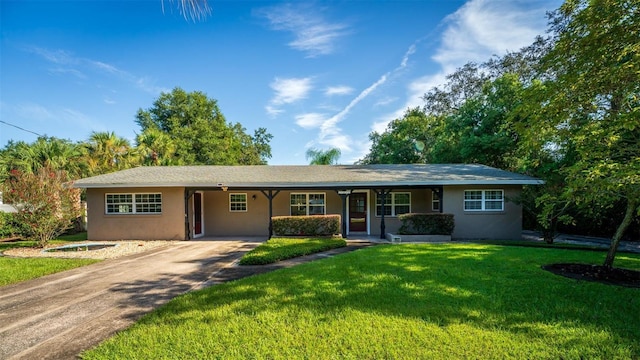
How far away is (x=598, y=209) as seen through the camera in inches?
384

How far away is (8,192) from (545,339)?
1492 cm

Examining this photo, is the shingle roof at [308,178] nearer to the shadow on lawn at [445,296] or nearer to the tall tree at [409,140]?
the shadow on lawn at [445,296]

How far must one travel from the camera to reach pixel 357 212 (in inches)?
553

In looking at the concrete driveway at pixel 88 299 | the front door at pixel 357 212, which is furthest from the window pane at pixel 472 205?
the concrete driveway at pixel 88 299

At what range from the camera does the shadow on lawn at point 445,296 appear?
3.72 metres

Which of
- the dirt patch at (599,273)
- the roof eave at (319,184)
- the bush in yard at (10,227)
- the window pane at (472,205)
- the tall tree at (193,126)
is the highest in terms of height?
the tall tree at (193,126)

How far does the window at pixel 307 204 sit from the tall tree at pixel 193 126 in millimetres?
18583

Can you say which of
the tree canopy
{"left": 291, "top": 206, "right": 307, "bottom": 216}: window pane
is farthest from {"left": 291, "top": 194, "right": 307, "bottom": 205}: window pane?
the tree canopy

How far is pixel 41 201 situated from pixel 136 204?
3210 millimetres

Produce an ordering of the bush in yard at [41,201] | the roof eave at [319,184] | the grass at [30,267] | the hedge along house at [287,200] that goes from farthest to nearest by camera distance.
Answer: the hedge along house at [287,200] → the roof eave at [319,184] → the bush in yard at [41,201] → the grass at [30,267]

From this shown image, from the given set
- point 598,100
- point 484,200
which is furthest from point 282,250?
point 484,200

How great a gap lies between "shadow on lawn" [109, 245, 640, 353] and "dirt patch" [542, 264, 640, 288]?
37 cm

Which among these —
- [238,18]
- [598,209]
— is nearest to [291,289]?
[238,18]

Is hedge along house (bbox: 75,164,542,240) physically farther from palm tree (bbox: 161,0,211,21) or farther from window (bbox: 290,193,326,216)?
palm tree (bbox: 161,0,211,21)
